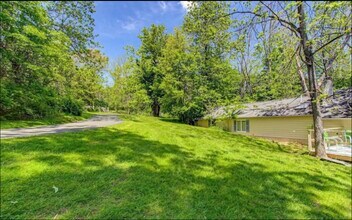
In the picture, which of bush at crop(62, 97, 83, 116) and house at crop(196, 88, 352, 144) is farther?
bush at crop(62, 97, 83, 116)

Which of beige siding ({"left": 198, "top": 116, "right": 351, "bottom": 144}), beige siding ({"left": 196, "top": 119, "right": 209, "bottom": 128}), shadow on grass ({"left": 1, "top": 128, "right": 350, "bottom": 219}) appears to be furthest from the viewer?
beige siding ({"left": 196, "top": 119, "right": 209, "bottom": 128})

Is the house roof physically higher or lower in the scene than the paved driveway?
higher

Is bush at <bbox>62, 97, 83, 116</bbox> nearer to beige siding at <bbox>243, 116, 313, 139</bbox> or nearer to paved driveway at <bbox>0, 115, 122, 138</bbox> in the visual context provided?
paved driveway at <bbox>0, 115, 122, 138</bbox>

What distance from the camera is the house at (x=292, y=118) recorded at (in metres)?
13.0

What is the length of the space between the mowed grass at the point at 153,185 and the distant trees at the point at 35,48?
7.33m

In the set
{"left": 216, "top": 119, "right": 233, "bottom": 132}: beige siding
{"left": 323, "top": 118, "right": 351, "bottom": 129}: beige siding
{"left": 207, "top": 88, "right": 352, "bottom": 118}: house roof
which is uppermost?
{"left": 207, "top": 88, "right": 352, "bottom": 118}: house roof

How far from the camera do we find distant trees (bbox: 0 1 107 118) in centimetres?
1155

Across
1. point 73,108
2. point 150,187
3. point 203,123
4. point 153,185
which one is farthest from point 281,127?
point 73,108

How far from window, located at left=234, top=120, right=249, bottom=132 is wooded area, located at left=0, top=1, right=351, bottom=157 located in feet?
8.21

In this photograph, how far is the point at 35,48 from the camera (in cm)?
1173

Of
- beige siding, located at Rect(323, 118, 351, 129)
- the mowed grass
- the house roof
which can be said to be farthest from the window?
the mowed grass

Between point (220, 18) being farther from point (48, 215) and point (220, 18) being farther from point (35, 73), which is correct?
point (35, 73)

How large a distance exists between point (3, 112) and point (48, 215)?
13272mm

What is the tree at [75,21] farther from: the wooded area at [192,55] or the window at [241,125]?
the window at [241,125]
